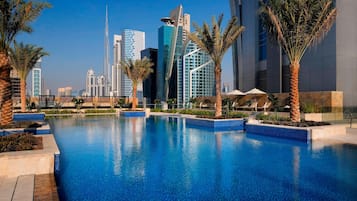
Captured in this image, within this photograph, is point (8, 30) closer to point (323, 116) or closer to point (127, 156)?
point (127, 156)

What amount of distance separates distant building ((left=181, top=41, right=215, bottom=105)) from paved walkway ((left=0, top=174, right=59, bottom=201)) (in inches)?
1832

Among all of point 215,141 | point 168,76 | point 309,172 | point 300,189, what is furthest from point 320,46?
point 168,76

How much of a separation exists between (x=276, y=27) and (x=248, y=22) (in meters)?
20.6

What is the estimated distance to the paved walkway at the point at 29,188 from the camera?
13.2ft

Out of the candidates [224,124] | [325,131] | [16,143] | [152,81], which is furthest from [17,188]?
[152,81]

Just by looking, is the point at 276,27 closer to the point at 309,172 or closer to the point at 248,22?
the point at 309,172

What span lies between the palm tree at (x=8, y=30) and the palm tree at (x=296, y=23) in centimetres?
1113

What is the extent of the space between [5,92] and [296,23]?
13470mm

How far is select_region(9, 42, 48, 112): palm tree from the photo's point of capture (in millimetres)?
22078

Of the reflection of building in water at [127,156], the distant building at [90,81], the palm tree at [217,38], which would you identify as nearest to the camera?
the reflection of building in water at [127,156]

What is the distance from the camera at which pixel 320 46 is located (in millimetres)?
21234

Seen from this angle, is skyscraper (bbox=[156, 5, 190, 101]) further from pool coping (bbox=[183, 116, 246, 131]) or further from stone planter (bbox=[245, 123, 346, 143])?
stone planter (bbox=[245, 123, 346, 143])

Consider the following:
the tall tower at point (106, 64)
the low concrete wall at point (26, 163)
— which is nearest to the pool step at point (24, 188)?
the low concrete wall at point (26, 163)

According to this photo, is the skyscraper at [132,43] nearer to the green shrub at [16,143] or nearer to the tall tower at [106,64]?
the tall tower at [106,64]
